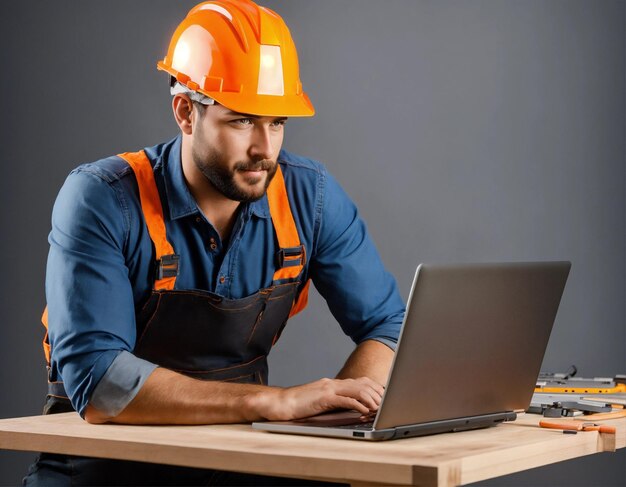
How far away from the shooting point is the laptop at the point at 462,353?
158 centimetres

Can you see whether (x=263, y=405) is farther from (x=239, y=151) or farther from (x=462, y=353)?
(x=239, y=151)

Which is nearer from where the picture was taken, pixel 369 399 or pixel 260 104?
pixel 369 399

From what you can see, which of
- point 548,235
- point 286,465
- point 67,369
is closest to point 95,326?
point 67,369

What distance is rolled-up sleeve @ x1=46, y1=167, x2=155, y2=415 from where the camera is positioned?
190 cm

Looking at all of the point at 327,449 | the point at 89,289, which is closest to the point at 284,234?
the point at 89,289

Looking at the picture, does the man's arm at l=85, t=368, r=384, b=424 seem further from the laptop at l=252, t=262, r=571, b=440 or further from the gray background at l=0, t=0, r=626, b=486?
the gray background at l=0, t=0, r=626, b=486

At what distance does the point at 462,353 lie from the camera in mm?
1686

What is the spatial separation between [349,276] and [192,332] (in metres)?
0.42

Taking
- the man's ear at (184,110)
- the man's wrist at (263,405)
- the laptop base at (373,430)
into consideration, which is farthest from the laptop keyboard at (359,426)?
the man's ear at (184,110)

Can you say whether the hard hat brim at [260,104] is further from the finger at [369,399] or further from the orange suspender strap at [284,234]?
the finger at [369,399]

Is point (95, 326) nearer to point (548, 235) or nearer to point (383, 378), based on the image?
point (383, 378)

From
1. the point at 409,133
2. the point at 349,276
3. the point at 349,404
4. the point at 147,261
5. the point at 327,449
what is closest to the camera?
the point at 327,449

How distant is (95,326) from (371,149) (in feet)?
6.79

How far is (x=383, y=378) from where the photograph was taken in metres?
2.16
